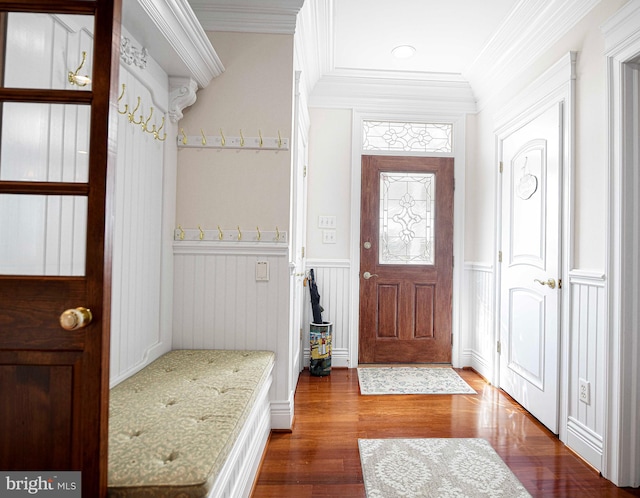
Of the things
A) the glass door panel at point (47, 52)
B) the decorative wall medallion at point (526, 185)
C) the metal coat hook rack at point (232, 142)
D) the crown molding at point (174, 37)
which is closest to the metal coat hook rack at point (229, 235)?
the metal coat hook rack at point (232, 142)

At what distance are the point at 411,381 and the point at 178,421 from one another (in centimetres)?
221

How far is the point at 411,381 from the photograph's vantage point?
302cm

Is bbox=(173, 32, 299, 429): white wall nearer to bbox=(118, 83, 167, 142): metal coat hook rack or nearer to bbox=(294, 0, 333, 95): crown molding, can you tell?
bbox=(118, 83, 167, 142): metal coat hook rack

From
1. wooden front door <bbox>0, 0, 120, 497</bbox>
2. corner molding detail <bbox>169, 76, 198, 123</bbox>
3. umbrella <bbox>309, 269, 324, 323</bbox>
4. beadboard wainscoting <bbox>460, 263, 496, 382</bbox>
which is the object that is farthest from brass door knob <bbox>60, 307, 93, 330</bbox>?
beadboard wainscoting <bbox>460, 263, 496, 382</bbox>

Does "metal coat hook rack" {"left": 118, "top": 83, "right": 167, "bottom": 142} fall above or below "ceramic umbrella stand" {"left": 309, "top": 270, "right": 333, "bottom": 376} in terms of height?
above

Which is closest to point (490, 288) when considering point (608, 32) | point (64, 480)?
point (608, 32)

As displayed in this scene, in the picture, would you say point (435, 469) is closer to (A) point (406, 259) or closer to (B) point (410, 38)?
(A) point (406, 259)

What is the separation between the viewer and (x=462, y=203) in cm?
343

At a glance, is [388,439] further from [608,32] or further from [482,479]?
[608,32]

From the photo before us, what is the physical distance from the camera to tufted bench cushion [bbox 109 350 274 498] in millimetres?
949

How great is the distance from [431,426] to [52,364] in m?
2.04

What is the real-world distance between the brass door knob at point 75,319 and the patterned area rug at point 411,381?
227 cm

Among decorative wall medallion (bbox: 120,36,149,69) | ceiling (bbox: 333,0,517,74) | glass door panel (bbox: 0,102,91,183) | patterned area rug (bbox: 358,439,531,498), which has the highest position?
ceiling (bbox: 333,0,517,74)

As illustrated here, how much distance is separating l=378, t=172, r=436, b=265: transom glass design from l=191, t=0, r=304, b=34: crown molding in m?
1.64
